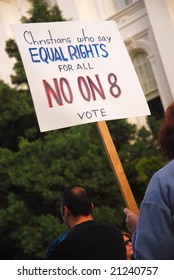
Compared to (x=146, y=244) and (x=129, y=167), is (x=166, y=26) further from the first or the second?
(x=146, y=244)

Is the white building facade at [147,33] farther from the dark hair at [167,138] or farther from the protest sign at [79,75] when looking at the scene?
the dark hair at [167,138]

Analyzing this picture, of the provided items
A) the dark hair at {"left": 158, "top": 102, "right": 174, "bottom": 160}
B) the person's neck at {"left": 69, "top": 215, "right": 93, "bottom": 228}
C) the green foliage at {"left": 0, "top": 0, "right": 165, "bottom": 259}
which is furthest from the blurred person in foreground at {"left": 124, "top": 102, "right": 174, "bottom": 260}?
the green foliage at {"left": 0, "top": 0, "right": 165, "bottom": 259}

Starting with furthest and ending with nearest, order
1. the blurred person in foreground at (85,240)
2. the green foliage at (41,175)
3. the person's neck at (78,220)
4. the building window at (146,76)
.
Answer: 1. the building window at (146,76)
2. the green foliage at (41,175)
3. the person's neck at (78,220)
4. the blurred person in foreground at (85,240)

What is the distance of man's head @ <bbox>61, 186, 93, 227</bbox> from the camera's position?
3.23m

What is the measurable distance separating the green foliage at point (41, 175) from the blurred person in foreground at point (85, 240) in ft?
24.9

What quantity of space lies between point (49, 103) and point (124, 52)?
76 centimetres

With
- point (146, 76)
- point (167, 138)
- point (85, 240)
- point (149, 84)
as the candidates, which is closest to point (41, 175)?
point (149, 84)

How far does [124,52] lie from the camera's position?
4500 mm

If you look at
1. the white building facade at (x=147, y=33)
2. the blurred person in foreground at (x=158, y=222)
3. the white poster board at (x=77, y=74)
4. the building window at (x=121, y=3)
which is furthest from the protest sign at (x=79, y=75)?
the building window at (x=121, y=3)

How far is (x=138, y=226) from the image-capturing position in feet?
7.64

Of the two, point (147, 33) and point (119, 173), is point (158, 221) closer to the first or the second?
point (119, 173)

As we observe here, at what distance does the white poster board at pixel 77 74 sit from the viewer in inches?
160

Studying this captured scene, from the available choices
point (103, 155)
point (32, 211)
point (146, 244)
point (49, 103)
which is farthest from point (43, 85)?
point (103, 155)

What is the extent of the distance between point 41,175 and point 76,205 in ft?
27.6
